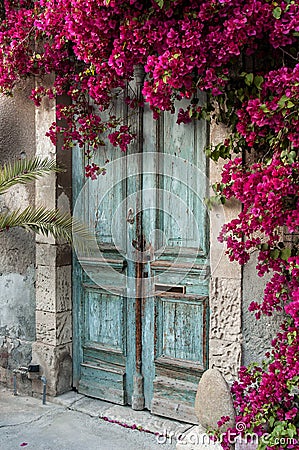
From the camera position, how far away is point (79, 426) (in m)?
4.34

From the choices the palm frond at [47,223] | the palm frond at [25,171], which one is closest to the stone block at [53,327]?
the palm frond at [47,223]

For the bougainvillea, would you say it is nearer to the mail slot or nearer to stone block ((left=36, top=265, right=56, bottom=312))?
A: the mail slot

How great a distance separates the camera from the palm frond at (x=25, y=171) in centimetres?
453

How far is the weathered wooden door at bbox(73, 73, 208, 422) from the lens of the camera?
433cm

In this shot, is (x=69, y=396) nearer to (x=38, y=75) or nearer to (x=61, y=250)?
(x=61, y=250)

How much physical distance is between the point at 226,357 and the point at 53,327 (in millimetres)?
1543

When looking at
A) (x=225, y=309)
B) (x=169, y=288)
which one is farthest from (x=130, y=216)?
(x=225, y=309)

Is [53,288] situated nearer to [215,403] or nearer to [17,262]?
[17,262]

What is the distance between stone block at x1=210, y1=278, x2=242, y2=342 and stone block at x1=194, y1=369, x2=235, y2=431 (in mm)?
492

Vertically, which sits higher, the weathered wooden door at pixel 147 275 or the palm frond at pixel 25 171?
the palm frond at pixel 25 171

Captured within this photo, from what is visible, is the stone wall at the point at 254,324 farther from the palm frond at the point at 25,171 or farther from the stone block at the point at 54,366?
the palm frond at the point at 25,171

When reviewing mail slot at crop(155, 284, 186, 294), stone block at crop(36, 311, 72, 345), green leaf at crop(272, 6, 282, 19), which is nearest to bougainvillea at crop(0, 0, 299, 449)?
green leaf at crop(272, 6, 282, 19)

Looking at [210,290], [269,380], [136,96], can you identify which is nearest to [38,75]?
[136,96]

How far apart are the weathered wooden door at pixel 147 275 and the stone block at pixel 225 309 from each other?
0.20m
